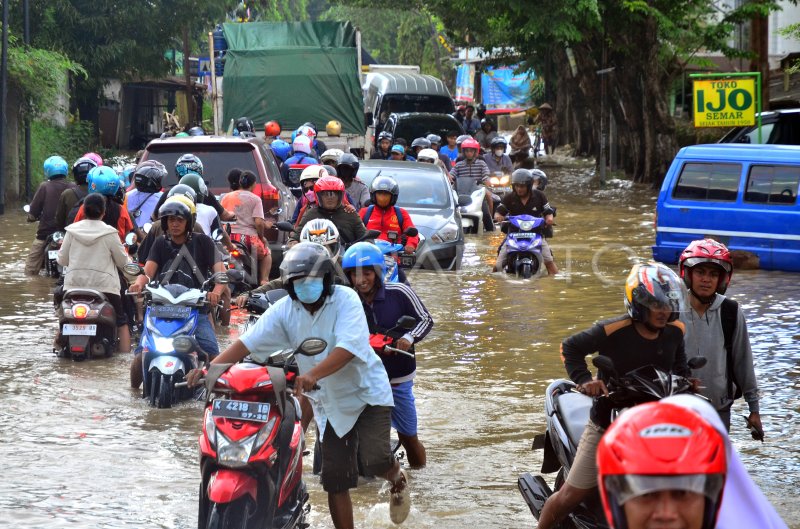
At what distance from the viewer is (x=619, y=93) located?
103ft

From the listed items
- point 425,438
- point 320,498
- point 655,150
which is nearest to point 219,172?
point 425,438

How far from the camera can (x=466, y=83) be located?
215 ft

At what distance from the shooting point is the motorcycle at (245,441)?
17.9 feet

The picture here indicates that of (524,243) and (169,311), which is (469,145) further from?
(169,311)

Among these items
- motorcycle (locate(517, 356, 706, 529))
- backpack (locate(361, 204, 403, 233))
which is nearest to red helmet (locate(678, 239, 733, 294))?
motorcycle (locate(517, 356, 706, 529))

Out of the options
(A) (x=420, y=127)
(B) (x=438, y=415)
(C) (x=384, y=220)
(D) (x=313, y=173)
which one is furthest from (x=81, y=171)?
(A) (x=420, y=127)

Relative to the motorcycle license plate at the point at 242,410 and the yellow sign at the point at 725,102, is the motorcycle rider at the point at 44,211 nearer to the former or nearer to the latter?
the motorcycle license plate at the point at 242,410

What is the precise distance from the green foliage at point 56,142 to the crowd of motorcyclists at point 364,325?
Result: 1277 cm

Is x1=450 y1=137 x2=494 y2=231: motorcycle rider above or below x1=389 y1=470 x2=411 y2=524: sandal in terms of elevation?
above

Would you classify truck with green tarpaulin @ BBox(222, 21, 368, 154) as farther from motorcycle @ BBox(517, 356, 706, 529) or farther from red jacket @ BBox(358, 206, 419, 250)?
motorcycle @ BBox(517, 356, 706, 529)

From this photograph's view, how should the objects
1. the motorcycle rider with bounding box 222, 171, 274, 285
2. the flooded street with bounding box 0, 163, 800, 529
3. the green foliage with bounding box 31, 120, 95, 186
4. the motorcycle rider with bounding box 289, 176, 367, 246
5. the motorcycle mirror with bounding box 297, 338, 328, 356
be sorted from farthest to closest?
the green foliage with bounding box 31, 120, 95, 186 < the motorcycle rider with bounding box 222, 171, 274, 285 < the motorcycle rider with bounding box 289, 176, 367, 246 < the flooded street with bounding box 0, 163, 800, 529 < the motorcycle mirror with bounding box 297, 338, 328, 356

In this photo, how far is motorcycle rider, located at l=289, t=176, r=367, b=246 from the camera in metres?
11.1

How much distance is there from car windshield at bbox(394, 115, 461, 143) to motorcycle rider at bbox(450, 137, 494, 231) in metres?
6.24

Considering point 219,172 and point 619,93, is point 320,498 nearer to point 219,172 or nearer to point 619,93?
point 219,172
